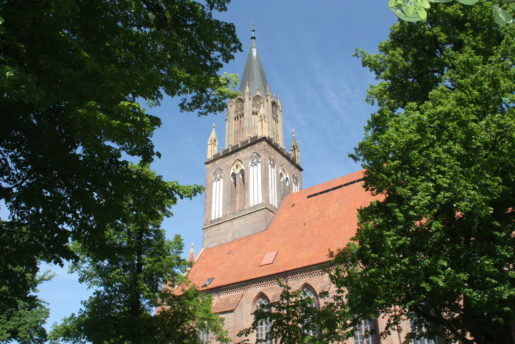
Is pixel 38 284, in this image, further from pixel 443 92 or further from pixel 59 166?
pixel 443 92

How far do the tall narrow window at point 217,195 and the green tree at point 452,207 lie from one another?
2384 cm

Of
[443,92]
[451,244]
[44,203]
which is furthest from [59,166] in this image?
[443,92]

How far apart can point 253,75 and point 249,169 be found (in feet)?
35.1

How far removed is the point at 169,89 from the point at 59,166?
250 centimetres

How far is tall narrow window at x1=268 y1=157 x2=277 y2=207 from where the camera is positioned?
112 ft

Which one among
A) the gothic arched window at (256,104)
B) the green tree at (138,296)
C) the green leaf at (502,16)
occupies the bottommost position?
the green leaf at (502,16)

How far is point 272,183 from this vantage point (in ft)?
114

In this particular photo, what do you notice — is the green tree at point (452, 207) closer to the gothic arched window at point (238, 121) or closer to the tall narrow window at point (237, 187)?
the tall narrow window at point (237, 187)

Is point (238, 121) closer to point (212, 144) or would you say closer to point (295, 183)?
point (212, 144)

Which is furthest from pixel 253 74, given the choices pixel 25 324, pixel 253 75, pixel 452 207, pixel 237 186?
pixel 452 207

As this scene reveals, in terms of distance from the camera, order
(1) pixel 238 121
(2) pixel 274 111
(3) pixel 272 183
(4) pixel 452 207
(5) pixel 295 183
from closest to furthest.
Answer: (4) pixel 452 207 < (3) pixel 272 183 < (5) pixel 295 183 < (1) pixel 238 121 < (2) pixel 274 111

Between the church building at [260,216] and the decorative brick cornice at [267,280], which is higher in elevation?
the church building at [260,216]

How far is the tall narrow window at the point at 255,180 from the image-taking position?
3388 centimetres

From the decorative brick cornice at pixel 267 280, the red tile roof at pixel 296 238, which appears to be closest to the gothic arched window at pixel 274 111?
the red tile roof at pixel 296 238
